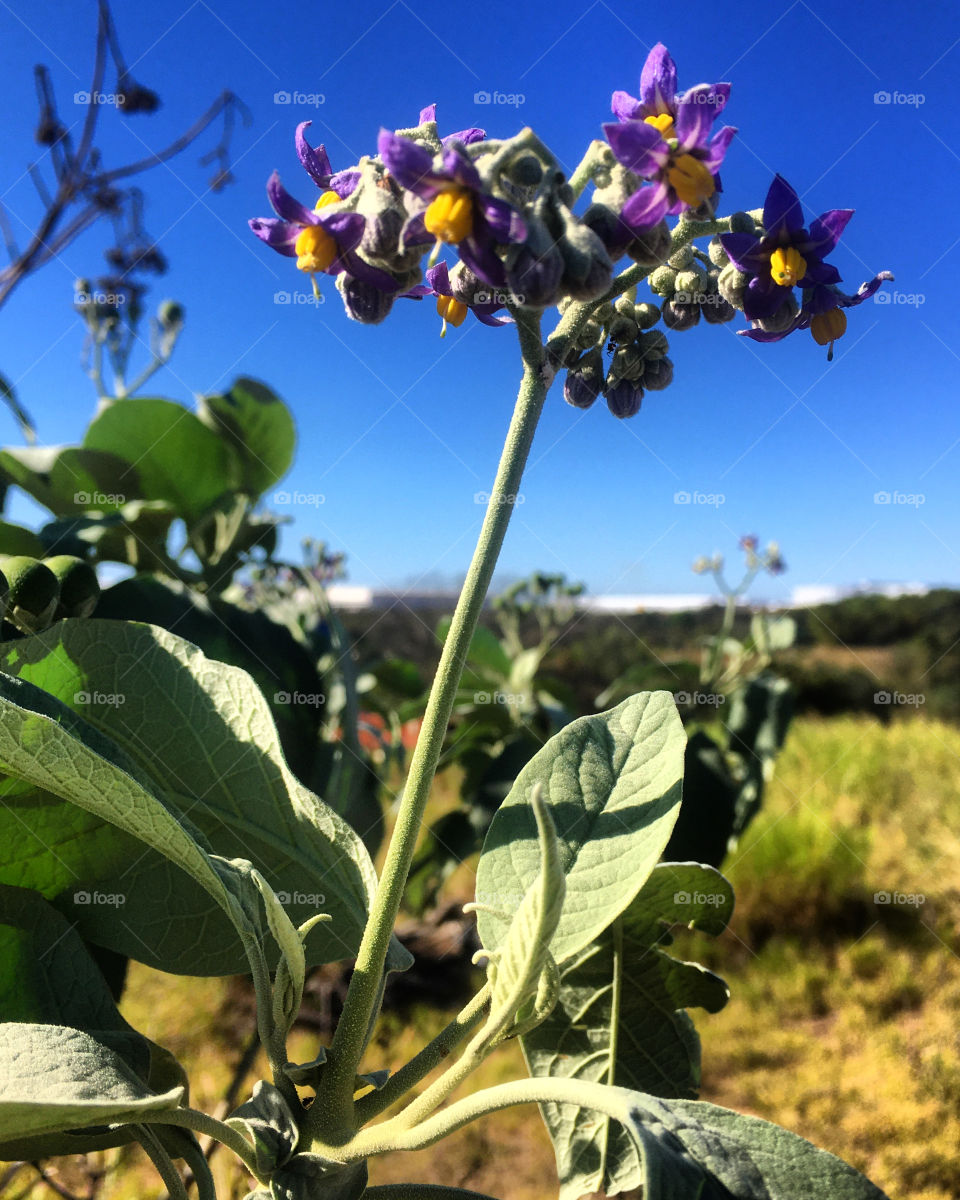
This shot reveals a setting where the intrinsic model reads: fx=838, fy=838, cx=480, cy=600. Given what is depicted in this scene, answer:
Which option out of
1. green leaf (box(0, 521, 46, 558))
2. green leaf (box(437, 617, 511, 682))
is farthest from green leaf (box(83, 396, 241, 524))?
green leaf (box(437, 617, 511, 682))

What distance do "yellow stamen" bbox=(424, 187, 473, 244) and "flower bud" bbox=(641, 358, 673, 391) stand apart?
242 millimetres

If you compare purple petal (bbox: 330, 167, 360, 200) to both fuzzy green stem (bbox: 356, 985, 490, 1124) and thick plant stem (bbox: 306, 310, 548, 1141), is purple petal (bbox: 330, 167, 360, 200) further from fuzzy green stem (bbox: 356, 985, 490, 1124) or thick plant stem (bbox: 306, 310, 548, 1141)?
fuzzy green stem (bbox: 356, 985, 490, 1124)

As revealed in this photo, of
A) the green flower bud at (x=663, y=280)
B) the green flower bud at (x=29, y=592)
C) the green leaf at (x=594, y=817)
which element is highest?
the green flower bud at (x=663, y=280)

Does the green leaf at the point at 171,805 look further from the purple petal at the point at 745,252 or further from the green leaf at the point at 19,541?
the purple petal at the point at 745,252

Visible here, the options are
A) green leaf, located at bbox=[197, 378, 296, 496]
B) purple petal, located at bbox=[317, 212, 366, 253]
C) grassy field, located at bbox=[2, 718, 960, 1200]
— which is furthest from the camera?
grassy field, located at bbox=[2, 718, 960, 1200]

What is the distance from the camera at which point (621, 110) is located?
1.68 ft

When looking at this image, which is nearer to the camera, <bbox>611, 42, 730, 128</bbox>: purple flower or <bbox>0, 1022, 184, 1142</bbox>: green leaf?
<bbox>0, 1022, 184, 1142</bbox>: green leaf

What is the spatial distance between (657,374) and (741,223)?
0.37 feet

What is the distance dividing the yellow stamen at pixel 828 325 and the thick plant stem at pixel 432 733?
0.23 meters

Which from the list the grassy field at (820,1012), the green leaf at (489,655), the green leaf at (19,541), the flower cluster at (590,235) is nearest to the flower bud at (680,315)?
the flower cluster at (590,235)

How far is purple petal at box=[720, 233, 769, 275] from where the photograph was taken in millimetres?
508

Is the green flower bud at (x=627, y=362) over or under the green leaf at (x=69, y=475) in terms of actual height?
over

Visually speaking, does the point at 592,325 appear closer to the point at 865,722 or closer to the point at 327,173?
the point at 327,173

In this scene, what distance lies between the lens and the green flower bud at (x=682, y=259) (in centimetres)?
57
